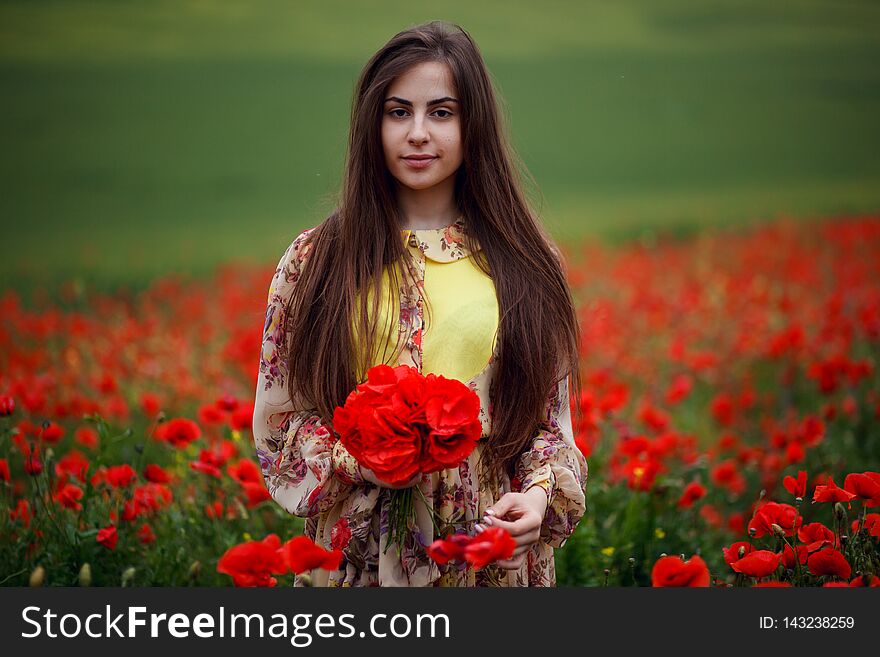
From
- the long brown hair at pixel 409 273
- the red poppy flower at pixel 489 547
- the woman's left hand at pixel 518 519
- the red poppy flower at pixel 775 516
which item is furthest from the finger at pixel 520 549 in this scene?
the red poppy flower at pixel 775 516

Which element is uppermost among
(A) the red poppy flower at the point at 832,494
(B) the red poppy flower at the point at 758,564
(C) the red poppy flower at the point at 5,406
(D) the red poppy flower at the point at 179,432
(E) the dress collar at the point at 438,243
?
(E) the dress collar at the point at 438,243

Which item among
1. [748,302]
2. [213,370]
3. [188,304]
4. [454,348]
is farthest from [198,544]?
Result: [748,302]

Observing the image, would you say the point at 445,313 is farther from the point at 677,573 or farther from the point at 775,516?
the point at 775,516

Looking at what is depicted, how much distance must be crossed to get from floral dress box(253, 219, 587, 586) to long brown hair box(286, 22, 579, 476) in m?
0.03

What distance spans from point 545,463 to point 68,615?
0.95 metres

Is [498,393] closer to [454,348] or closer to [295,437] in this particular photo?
[454,348]

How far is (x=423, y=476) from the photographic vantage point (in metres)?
1.78

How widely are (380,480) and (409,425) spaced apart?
0.12 meters

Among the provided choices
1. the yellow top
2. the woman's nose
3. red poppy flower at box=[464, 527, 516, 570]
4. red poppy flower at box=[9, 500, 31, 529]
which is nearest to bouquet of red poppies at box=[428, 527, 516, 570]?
red poppy flower at box=[464, 527, 516, 570]

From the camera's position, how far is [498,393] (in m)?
1.94

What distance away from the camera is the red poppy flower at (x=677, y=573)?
5.41 feet

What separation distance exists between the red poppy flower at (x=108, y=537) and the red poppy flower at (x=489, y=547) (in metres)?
1.15

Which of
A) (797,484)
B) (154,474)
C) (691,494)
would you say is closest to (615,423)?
(691,494)

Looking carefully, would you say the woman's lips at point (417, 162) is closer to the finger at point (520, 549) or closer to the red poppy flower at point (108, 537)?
the finger at point (520, 549)
